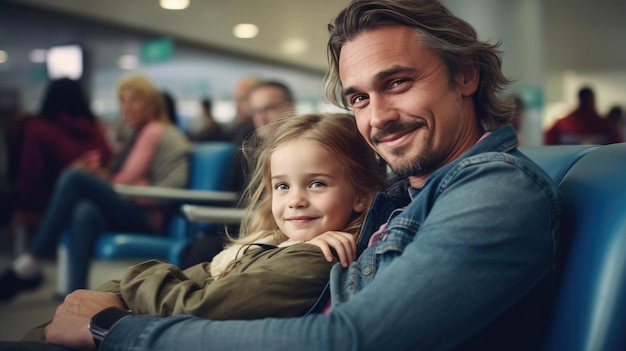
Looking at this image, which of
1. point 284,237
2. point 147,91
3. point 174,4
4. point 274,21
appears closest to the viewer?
point 284,237

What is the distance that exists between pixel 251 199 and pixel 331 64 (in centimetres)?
40

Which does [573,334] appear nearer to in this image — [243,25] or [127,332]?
[127,332]

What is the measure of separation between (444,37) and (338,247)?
42 centimetres

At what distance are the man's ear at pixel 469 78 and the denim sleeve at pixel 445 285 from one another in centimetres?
35

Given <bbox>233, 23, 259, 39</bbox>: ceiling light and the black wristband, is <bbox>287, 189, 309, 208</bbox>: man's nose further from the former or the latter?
<bbox>233, 23, 259, 39</bbox>: ceiling light

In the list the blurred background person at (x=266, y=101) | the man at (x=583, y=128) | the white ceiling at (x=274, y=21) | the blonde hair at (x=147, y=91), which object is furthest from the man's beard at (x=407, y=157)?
the white ceiling at (x=274, y=21)

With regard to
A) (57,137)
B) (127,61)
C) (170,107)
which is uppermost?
(127,61)

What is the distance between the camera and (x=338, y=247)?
44.4 inches

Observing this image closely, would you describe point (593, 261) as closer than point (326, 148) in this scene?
Yes

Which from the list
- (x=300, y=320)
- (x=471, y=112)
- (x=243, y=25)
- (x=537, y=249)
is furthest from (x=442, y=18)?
(x=243, y=25)

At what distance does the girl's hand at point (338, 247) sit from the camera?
1.11 m

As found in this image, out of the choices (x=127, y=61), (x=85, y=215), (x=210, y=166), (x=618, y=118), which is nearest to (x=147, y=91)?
(x=210, y=166)

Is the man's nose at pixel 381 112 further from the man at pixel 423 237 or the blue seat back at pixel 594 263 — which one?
the blue seat back at pixel 594 263

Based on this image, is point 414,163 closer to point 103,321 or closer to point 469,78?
point 469,78
